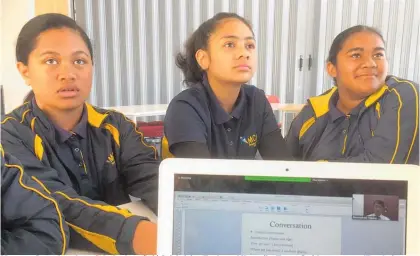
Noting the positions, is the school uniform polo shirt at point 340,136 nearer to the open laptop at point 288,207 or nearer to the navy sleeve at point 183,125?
the navy sleeve at point 183,125

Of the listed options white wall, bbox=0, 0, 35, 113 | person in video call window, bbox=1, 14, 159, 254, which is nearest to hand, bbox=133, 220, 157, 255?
person in video call window, bbox=1, 14, 159, 254

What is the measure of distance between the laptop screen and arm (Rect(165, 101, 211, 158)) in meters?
0.46

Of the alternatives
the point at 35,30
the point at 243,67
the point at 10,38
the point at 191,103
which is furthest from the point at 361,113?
the point at 10,38

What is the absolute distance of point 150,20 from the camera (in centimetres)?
258

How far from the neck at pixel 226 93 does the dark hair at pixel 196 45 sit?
0.12 meters

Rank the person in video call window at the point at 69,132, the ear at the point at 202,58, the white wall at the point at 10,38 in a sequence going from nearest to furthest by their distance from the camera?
the person in video call window at the point at 69,132 → the ear at the point at 202,58 → the white wall at the point at 10,38

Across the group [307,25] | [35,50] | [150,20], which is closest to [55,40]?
[35,50]

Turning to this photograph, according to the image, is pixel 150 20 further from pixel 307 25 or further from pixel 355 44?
pixel 355 44

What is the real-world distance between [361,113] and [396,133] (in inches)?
4.0

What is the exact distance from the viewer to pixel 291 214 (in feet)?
1.39

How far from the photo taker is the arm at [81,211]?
0.57 meters

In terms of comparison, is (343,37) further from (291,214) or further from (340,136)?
(291,214)

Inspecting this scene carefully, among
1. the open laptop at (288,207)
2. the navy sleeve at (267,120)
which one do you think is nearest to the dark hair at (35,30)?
the navy sleeve at (267,120)

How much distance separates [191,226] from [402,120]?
700mm
